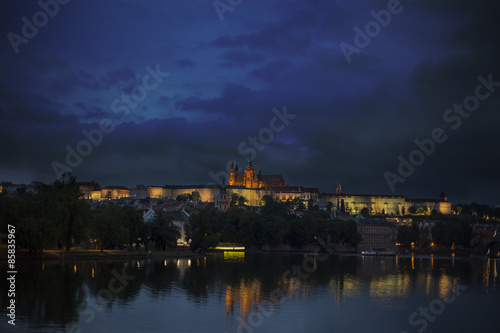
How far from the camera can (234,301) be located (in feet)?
119

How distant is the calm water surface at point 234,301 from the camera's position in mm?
28750

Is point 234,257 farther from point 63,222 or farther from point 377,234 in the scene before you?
point 377,234

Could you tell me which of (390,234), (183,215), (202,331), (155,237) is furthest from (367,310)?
(390,234)

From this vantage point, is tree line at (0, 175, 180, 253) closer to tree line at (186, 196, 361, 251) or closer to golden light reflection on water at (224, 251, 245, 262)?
golden light reflection on water at (224, 251, 245, 262)

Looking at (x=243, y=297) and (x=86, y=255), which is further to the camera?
(x=86, y=255)

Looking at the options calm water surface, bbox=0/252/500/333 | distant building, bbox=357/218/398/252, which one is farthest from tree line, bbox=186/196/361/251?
calm water surface, bbox=0/252/500/333

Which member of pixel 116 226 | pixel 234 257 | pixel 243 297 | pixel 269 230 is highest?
pixel 116 226

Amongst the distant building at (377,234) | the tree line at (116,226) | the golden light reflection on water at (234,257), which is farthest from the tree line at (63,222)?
the distant building at (377,234)

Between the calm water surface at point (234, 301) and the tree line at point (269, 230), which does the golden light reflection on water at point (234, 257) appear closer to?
the calm water surface at point (234, 301)

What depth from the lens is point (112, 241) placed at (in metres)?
69.4

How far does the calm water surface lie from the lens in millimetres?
28750

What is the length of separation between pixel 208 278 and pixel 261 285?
5885 millimetres

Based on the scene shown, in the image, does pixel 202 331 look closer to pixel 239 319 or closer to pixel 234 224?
pixel 239 319

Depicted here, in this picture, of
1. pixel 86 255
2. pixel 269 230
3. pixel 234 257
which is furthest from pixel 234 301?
pixel 269 230
